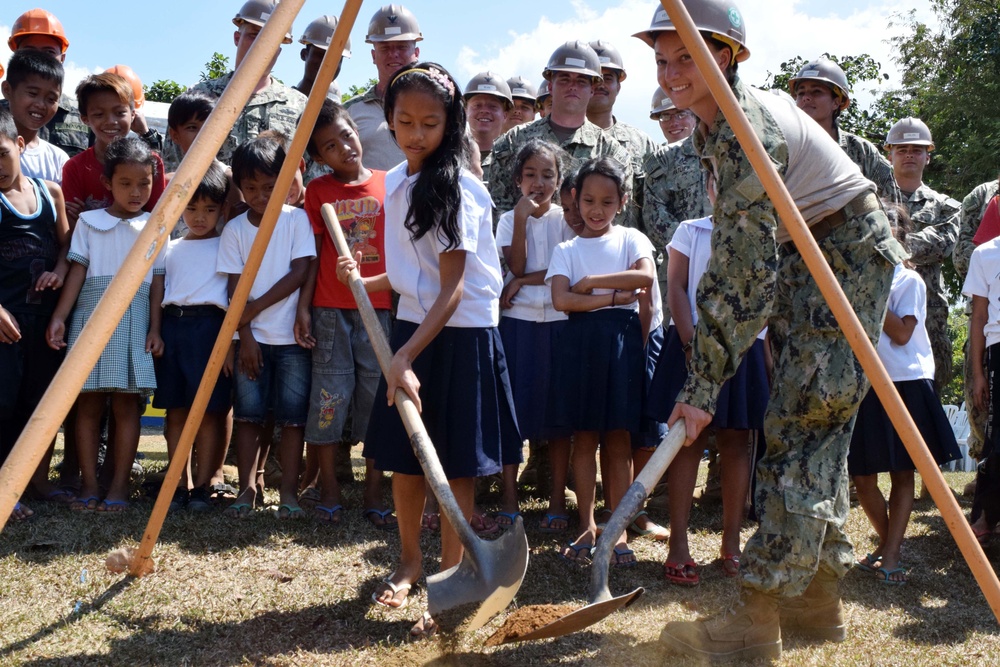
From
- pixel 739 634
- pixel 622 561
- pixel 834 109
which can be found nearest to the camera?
pixel 739 634

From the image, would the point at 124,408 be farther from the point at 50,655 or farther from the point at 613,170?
the point at 613,170

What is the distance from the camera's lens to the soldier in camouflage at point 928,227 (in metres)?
7.26

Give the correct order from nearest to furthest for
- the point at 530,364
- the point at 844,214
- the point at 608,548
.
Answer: the point at 608,548
the point at 844,214
the point at 530,364

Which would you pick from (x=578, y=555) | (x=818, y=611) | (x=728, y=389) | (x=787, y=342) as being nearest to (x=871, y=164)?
(x=728, y=389)

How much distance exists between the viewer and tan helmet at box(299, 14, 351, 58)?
21.9ft

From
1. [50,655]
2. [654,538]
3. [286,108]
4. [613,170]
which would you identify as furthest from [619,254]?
[50,655]

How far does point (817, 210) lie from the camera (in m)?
3.71

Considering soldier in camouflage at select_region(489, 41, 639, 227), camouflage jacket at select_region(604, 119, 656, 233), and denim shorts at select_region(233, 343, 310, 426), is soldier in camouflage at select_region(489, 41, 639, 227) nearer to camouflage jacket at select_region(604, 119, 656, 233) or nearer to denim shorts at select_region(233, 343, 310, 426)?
camouflage jacket at select_region(604, 119, 656, 233)

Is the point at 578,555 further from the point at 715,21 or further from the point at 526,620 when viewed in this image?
the point at 715,21

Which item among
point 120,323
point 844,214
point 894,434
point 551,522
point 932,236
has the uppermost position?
point 932,236

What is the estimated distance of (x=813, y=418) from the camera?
12.1ft

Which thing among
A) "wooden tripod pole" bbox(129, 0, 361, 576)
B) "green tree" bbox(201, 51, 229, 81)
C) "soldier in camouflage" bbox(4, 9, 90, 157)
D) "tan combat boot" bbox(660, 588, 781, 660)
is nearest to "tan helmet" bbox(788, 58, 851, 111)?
"wooden tripod pole" bbox(129, 0, 361, 576)

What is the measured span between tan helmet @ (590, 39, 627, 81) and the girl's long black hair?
A: 4.01 metres

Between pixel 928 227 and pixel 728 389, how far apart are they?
3.46 m
